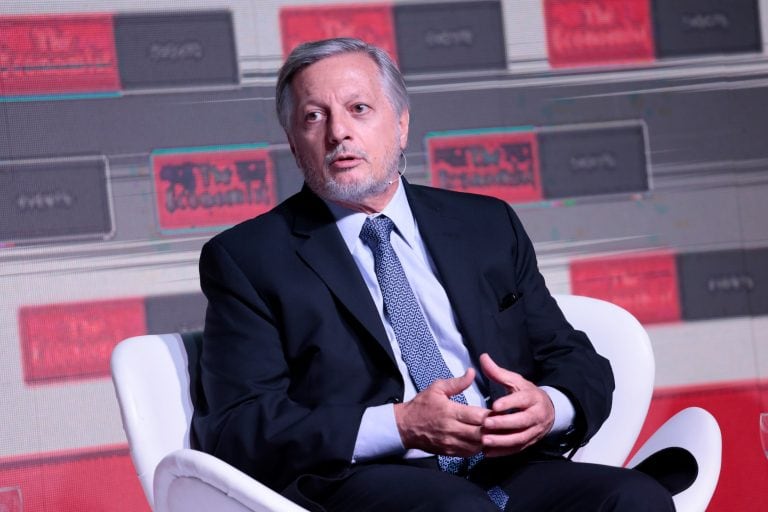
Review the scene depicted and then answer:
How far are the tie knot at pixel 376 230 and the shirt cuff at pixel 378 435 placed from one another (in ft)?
1.28

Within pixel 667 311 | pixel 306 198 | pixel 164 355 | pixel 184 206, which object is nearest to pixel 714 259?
pixel 667 311

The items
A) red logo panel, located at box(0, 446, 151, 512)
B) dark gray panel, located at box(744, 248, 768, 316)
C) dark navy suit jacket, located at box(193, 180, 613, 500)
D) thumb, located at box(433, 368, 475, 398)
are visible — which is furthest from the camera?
dark gray panel, located at box(744, 248, 768, 316)

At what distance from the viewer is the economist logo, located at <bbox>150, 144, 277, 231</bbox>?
340 cm

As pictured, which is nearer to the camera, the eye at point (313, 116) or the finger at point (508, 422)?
the finger at point (508, 422)

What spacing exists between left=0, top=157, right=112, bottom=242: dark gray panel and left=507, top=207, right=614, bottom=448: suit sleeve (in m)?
1.65

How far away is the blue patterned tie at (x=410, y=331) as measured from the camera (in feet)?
6.24

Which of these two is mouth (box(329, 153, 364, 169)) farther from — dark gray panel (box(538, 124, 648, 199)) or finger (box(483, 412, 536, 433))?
dark gray panel (box(538, 124, 648, 199))

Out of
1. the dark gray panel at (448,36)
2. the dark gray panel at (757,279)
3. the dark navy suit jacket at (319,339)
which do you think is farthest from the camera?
the dark gray panel at (757,279)

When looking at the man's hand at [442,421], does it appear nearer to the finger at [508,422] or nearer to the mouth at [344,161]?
the finger at [508,422]

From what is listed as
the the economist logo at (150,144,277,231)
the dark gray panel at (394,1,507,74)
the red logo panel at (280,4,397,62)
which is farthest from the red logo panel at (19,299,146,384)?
the dark gray panel at (394,1,507,74)

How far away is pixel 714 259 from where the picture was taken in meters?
3.80

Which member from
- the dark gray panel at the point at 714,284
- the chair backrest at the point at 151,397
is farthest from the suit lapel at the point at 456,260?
the dark gray panel at the point at 714,284

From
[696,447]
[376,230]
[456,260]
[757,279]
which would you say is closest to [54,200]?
[376,230]

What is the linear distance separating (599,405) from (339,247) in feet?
1.88
